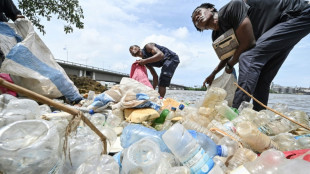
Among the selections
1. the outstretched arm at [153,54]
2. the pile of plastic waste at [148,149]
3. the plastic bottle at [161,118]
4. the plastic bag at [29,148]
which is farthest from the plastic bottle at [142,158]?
the outstretched arm at [153,54]

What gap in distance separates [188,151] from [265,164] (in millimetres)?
377

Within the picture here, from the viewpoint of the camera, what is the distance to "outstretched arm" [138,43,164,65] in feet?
11.9

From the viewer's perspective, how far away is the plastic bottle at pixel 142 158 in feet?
2.36

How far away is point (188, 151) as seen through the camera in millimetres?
839

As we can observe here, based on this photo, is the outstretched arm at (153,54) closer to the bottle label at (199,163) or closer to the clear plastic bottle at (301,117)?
the clear plastic bottle at (301,117)

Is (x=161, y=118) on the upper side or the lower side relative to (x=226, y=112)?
lower

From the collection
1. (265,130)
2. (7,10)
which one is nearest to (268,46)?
(265,130)

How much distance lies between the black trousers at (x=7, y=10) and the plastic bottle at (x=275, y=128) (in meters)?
3.94

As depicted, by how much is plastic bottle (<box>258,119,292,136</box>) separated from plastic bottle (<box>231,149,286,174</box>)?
734 millimetres

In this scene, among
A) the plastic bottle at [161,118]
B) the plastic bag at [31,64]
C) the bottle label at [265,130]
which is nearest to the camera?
the bottle label at [265,130]

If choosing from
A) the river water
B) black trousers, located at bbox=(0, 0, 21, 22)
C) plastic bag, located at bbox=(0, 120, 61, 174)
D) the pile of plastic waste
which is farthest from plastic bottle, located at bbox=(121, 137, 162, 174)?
black trousers, located at bbox=(0, 0, 21, 22)

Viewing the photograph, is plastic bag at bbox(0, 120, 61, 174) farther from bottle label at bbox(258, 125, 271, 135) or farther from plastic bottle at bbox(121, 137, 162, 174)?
bottle label at bbox(258, 125, 271, 135)

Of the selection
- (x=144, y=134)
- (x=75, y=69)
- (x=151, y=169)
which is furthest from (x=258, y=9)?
(x=75, y=69)

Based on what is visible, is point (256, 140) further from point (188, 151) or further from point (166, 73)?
point (166, 73)
